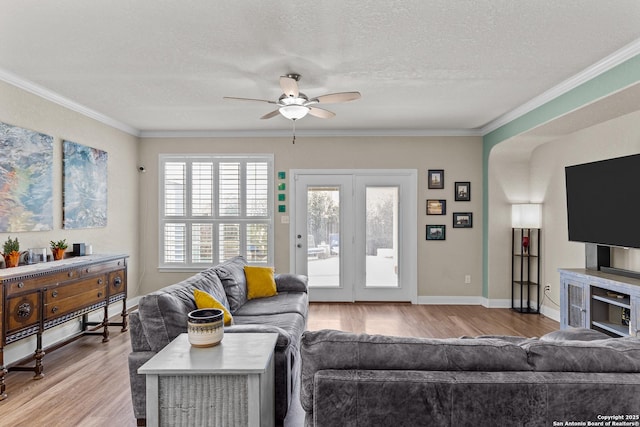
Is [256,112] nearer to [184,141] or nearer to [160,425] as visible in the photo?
[184,141]

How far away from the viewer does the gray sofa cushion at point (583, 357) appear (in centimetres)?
140

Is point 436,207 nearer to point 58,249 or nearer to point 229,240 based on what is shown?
point 229,240

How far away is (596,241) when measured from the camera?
12.4 ft

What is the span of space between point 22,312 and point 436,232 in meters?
4.97

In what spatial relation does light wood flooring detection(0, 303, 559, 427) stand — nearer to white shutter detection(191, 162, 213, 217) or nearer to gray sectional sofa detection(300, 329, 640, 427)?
gray sectional sofa detection(300, 329, 640, 427)

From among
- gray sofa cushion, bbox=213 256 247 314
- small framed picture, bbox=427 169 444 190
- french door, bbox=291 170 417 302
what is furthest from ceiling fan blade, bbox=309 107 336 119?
small framed picture, bbox=427 169 444 190

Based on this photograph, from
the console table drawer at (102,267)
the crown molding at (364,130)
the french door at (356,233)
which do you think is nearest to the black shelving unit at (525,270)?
the french door at (356,233)

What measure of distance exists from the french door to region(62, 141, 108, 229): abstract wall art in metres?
2.56

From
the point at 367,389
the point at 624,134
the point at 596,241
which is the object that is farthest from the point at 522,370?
the point at 624,134

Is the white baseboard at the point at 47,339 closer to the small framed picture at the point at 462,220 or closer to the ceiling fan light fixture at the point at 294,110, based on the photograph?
the ceiling fan light fixture at the point at 294,110

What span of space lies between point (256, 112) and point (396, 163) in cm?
227

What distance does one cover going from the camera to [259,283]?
4.04m

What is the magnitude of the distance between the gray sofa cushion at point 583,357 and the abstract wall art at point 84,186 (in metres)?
4.53

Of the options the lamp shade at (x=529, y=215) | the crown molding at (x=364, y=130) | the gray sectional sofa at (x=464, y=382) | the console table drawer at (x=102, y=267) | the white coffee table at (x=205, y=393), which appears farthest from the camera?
the lamp shade at (x=529, y=215)
